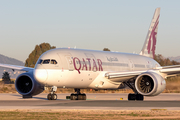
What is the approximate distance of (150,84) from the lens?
1129 inches

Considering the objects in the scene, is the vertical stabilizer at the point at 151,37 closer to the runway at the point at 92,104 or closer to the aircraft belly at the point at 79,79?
the aircraft belly at the point at 79,79

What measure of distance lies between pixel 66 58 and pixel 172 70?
30.4 feet

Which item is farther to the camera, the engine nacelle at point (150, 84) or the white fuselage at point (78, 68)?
the engine nacelle at point (150, 84)

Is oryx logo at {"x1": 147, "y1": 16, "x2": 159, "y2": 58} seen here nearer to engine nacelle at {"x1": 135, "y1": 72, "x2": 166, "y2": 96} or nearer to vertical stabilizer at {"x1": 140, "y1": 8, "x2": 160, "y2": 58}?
vertical stabilizer at {"x1": 140, "y1": 8, "x2": 160, "y2": 58}

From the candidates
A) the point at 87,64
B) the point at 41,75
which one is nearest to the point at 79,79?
the point at 87,64

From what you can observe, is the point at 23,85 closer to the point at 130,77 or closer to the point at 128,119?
the point at 130,77

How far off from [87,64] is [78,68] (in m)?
1.47

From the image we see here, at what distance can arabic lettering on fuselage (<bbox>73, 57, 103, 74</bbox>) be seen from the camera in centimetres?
2839

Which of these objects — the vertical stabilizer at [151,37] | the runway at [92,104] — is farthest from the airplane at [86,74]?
the vertical stabilizer at [151,37]

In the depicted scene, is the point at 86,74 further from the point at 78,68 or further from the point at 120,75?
the point at 120,75

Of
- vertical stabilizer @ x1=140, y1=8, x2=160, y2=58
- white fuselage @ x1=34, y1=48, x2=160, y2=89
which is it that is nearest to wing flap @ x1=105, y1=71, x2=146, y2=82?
white fuselage @ x1=34, y1=48, x2=160, y2=89

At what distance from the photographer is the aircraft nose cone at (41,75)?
84.6ft

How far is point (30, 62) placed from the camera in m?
116

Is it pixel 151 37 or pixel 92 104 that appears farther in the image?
pixel 151 37
